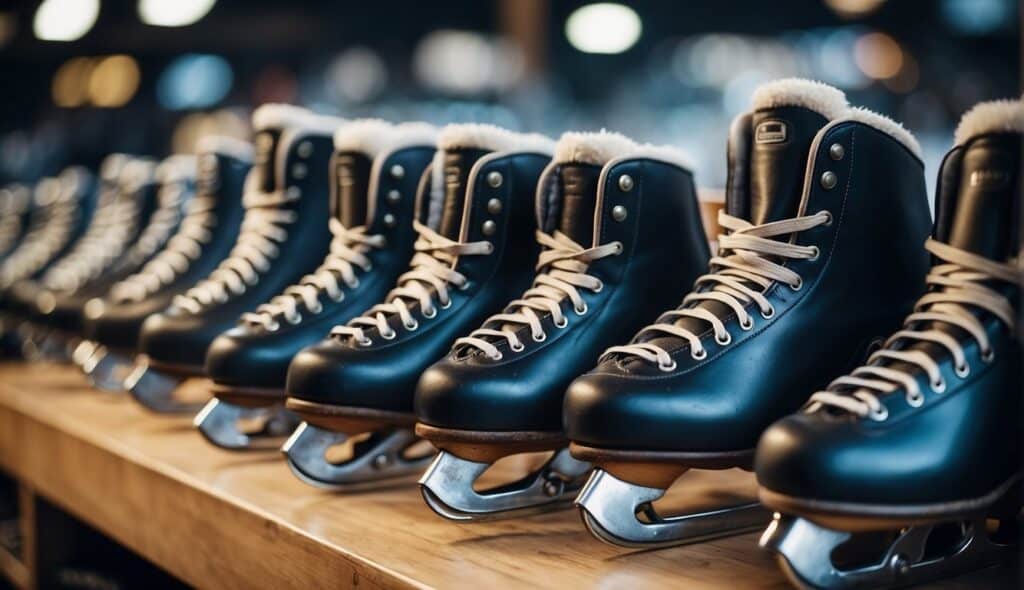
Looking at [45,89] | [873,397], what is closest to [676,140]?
[45,89]

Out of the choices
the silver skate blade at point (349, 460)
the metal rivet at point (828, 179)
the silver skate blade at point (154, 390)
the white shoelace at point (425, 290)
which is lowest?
the silver skate blade at point (154, 390)

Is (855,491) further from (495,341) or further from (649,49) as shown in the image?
(649,49)

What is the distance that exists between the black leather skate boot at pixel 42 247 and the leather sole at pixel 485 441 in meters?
1.47

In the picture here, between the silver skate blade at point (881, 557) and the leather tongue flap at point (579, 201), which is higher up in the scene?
the leather tongue flap at point (579, 201)

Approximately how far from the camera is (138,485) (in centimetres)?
132

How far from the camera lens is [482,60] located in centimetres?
894

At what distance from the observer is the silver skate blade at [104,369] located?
1.80 meters

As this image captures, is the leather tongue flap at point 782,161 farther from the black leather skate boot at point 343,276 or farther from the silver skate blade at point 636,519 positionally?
the black leather skate boot at point 343,276

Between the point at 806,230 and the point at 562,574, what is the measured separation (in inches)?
12.5

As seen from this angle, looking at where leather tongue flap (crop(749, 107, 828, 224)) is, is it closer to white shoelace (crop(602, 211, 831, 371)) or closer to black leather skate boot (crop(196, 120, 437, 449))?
white shoelace (crop(602, 211, 831, 371))

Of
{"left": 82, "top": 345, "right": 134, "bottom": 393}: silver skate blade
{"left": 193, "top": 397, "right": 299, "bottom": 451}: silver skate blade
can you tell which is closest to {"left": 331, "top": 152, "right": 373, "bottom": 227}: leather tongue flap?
{"left": 193, "top": 397, "right": 299, "bottom": 451}: silver skate blade

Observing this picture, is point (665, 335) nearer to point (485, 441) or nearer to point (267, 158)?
point (485, 441)

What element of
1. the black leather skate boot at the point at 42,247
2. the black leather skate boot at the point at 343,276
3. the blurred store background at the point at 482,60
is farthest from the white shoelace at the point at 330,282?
the blurred store background at the point at 482,60

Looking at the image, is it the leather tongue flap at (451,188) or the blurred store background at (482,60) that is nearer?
the leather tongue flap at (451,188)
